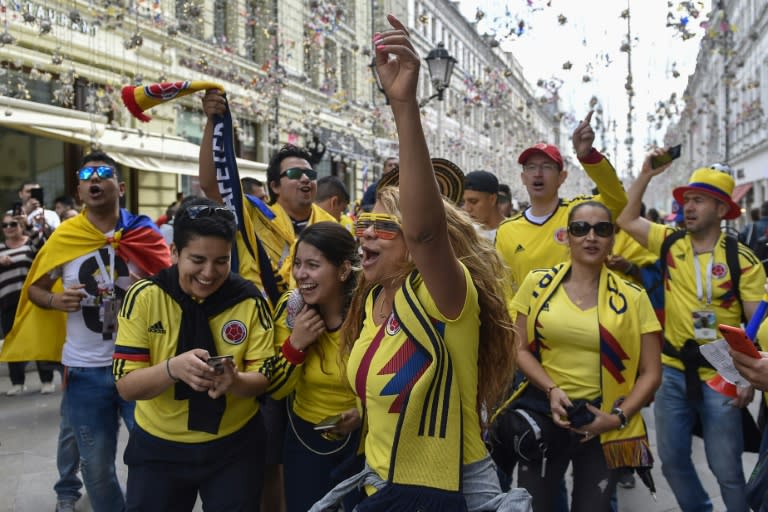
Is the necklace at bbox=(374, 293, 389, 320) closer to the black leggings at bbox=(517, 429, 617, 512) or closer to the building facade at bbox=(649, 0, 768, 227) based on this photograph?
the black leggings at bbox=(517, 429, 617, 512)

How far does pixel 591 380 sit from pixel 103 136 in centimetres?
1037

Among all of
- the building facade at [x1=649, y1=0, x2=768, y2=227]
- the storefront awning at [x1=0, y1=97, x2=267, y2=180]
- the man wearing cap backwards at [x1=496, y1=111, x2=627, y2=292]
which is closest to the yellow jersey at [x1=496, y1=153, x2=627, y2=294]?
the man wearing cap backwards at [x1=496, y1=111, x2=627, y2=292]

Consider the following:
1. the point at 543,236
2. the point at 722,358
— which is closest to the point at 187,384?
the point at 722,358

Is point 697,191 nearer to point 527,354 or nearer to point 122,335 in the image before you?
point 527,354

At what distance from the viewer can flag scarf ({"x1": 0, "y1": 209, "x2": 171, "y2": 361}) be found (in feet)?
13.3

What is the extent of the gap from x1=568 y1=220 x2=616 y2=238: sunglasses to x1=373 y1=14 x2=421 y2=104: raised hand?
185 centimetres

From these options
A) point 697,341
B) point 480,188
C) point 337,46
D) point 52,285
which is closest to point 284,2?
point 337,46

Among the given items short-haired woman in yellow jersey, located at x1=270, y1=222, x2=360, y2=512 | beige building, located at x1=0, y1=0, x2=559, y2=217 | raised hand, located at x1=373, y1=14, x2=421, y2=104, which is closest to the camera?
raised hand, located at x1=373, y1=14, x2=421, y2=104

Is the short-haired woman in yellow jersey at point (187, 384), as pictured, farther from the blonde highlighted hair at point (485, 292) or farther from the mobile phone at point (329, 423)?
the blonde highlighted hair at point (485, 292)

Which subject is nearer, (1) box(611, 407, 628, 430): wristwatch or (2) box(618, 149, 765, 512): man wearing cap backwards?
(1) box(611, 407, 628, 430): wristwatch

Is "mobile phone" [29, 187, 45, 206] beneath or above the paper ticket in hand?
above

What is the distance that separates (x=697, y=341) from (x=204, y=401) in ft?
8.84

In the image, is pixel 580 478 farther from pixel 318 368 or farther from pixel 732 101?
pixel 732 101

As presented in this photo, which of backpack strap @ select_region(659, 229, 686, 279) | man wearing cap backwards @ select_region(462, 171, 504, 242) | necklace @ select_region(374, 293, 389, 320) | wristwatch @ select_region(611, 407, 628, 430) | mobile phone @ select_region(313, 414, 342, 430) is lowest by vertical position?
wristwatch @ select_region(611, 407, 628, 430)
